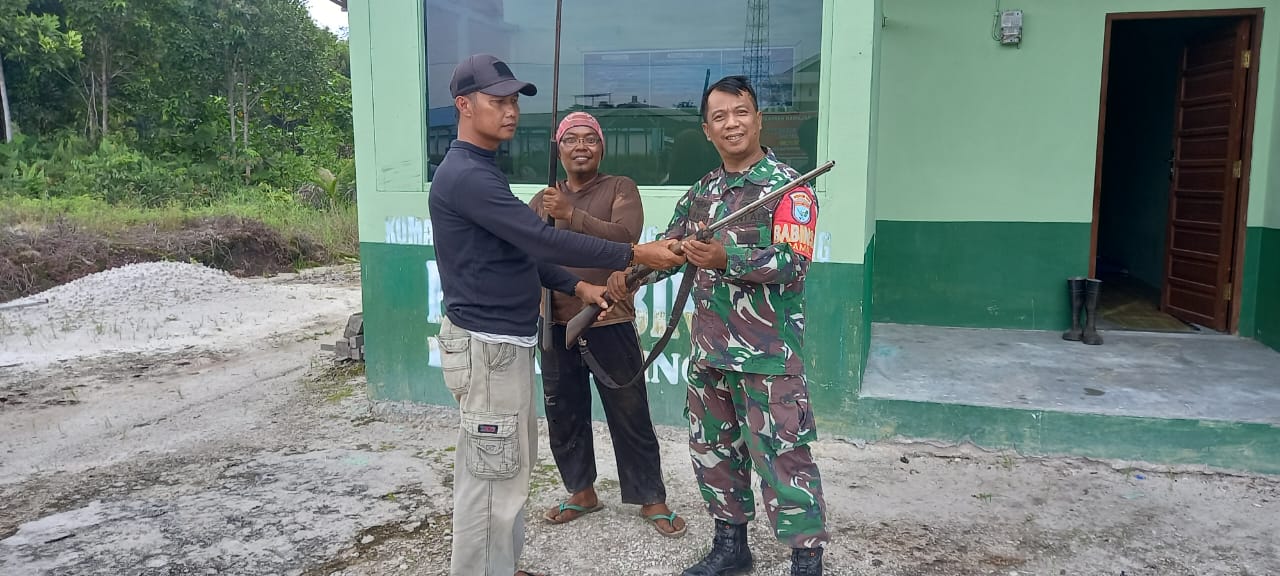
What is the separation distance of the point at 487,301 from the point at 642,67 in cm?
223

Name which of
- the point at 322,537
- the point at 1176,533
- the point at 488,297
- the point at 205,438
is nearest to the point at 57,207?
the point at 205,438

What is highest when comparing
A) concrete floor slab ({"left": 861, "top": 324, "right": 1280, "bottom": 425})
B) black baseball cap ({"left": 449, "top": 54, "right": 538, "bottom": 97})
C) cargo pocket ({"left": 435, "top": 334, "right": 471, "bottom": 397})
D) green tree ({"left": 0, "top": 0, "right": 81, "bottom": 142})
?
green tree ({"left": 0, "top": 0, "right": 81, "bottom": 142})

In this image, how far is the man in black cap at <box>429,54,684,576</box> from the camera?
2527 millimetres

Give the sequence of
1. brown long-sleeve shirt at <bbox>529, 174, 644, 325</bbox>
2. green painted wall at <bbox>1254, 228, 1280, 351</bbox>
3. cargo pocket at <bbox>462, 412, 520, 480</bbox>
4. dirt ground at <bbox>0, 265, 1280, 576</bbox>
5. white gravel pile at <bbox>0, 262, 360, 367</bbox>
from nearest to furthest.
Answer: cargo pocket at <bbox>462, 412, 520, 480</bbox>, dirt ground at <bbox>0, 265, 1280, 576</bbox>, brown long-sleeve shirt at <bbox>529, 174, 644, 325</bbox>, green painted wall at <bbox>1254, 228, 1280, 351</bbox>, white gravel pile at <bbox>0, 262, 360, 367</bbox>

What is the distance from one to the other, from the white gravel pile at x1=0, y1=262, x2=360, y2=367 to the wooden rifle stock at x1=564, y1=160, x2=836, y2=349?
522 centimetres

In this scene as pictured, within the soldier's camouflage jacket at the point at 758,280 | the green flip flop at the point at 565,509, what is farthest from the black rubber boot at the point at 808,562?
the green flip flop at the point at 565,509

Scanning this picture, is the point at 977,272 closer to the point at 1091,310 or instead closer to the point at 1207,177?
the point at 1091,310

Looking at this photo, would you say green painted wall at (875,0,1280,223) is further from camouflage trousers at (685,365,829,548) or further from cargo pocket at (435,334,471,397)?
cargo pocket at (435,334,471,397)

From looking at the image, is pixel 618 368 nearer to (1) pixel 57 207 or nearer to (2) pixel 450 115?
(2) pixel 450 115

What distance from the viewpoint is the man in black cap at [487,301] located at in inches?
99.5

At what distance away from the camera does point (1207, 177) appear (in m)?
6.06

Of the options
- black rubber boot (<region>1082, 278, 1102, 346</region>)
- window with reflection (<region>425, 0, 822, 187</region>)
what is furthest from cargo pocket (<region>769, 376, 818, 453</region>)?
black rubber boot (<region>1082, 278, 1102, 346</region>)

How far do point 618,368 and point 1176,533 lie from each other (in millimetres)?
2330

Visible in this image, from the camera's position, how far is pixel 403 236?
4.79m
